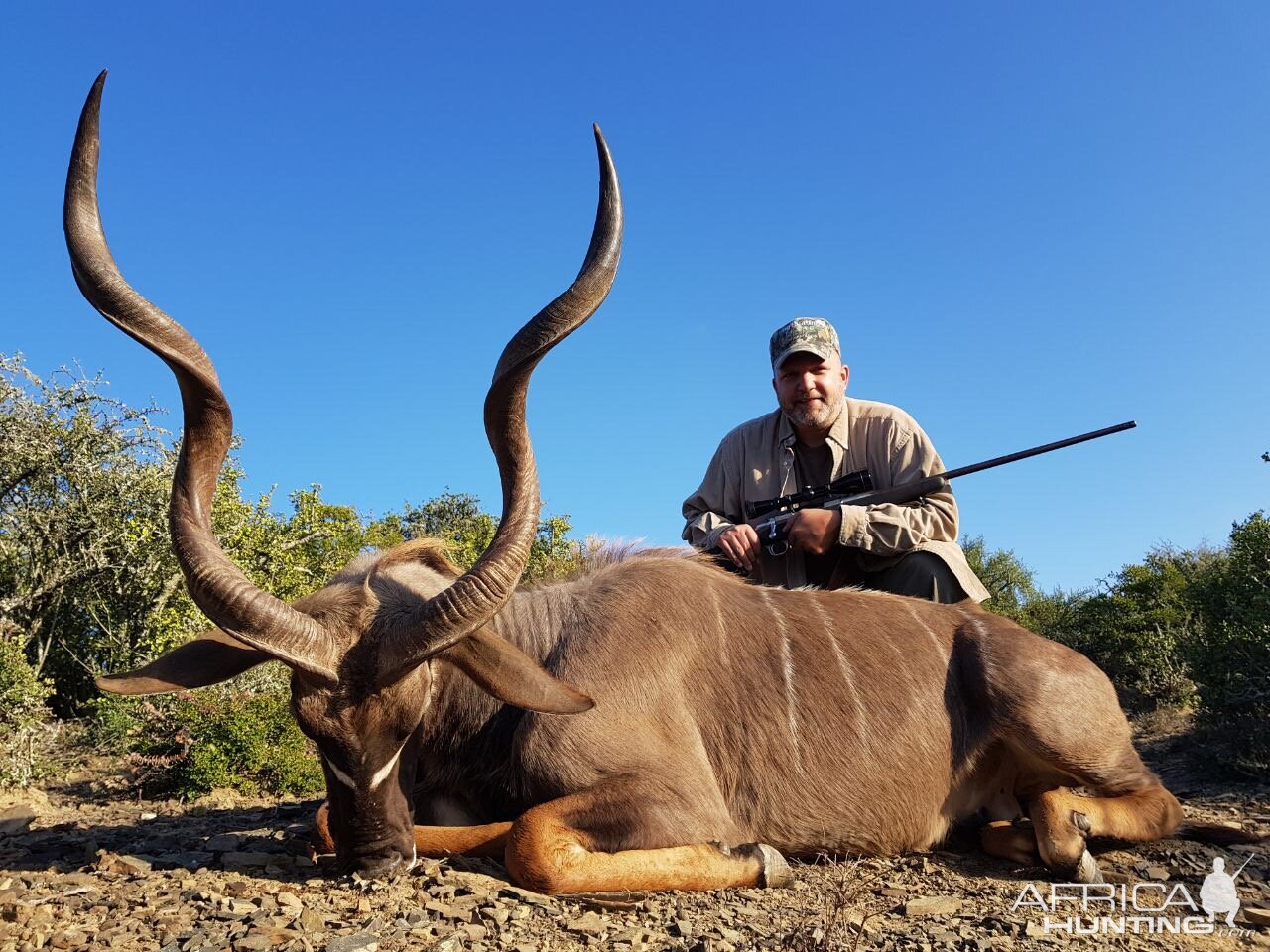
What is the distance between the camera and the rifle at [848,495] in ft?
19.0

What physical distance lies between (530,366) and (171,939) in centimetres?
223

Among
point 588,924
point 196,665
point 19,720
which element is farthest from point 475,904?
point 19,720

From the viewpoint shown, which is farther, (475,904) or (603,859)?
(603,859)

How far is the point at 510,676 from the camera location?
140 inches

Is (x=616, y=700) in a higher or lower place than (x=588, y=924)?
higher

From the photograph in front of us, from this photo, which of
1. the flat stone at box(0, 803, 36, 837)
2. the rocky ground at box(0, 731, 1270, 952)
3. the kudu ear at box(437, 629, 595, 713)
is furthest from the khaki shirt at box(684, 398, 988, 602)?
the flat stone at box(0, 803, 36, 837)

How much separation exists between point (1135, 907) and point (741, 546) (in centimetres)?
267

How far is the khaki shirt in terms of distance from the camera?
5555 mm

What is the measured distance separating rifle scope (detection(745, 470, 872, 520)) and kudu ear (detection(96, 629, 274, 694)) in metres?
3.42

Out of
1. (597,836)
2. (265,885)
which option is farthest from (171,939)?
(597,836)

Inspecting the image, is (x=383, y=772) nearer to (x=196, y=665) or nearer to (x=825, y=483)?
(x=196, y=665)

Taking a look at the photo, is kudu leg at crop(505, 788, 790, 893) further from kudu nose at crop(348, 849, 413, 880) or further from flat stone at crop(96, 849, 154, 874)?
flat stone at crop(96, 849, 154, 874)

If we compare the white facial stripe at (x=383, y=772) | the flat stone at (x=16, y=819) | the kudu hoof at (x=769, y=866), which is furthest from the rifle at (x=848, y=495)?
the flat stone at (x=16, y=819)

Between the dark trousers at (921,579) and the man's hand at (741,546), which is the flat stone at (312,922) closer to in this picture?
the man's hand at (741,546)
